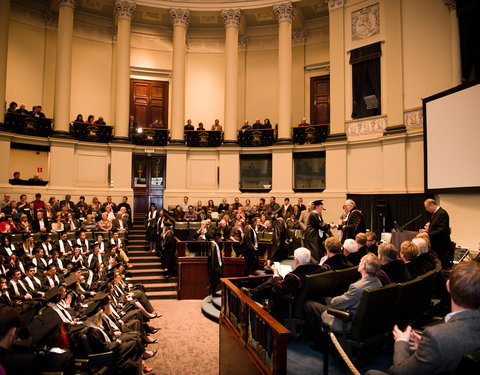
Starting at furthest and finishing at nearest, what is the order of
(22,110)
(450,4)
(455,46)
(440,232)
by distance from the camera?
(22,110)
(450,4)
(455,46)
(440,232)

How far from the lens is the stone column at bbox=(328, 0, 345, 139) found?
13734 mm

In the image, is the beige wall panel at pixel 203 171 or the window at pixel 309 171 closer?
the window at pixel 309 171

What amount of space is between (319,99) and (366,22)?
4.08 meters

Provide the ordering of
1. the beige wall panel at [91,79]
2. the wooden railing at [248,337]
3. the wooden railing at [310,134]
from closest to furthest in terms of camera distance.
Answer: the wooden railing at [248,337] < the wooden railing at [310,134] < the beige wall panel at [91,79]

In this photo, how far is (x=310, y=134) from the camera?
1457 centimetres

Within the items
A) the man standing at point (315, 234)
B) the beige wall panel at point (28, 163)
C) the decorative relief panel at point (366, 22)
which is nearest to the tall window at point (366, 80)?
the decorative relief panel at point (366, 22)

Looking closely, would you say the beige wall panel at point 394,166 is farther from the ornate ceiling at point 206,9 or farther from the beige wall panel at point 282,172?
the ornate ceiling at point 206,9

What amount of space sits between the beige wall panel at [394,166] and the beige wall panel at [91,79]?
484 inches

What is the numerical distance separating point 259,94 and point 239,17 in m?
3.64

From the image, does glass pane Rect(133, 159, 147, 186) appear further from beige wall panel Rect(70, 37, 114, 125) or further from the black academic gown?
the black academic gown

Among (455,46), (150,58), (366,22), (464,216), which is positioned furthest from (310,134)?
(150,58)

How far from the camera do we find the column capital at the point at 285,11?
48.9ft

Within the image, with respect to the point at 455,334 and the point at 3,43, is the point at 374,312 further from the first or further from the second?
the point at 3,43

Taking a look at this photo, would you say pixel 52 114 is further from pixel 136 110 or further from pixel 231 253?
pixel 231 253
